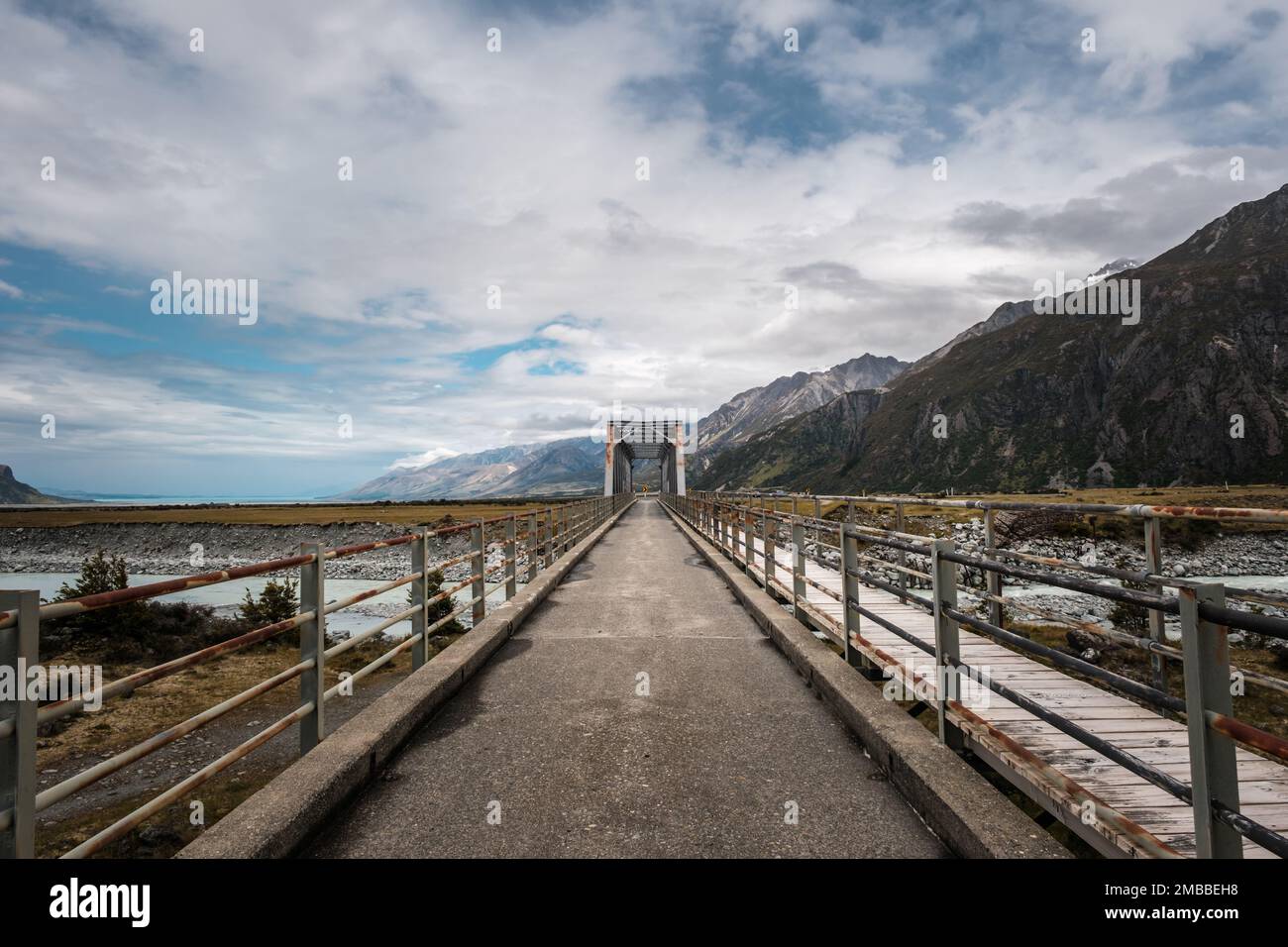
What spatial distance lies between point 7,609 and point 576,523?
1690 cm

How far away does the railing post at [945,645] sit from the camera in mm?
4102

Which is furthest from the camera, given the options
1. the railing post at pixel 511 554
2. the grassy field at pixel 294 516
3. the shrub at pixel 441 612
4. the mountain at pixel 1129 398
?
the mountain at pixel 1129 398

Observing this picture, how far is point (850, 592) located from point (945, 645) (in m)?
1.75

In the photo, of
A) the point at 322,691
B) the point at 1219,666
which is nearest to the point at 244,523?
the point at 322,691

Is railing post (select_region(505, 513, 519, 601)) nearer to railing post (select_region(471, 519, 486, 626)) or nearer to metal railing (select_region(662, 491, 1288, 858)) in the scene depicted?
railing post (select_region(471, 519, 486, 626))

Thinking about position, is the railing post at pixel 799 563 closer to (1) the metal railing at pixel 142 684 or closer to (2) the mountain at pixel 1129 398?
(1) the metal railing at pixel 142 684

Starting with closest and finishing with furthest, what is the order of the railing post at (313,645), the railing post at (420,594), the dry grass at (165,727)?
1. the railing post at (313,645)
2. the railing post at (420,594)
3. the dry grass at (165,727)

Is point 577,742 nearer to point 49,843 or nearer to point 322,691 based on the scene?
point 322,691

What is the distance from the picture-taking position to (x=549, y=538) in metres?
13.5

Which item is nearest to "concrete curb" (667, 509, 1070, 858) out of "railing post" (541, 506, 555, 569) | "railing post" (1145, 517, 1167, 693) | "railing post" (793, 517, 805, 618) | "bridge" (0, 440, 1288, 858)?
"bridge" (0, 440, 1288, 858)

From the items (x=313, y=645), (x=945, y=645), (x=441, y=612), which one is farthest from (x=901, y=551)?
(x=441, y=612)

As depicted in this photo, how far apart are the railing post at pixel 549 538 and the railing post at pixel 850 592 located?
7.79 m

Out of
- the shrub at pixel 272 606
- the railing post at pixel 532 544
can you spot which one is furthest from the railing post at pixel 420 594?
the shrub at pixel 272 606

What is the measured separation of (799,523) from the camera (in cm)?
763
